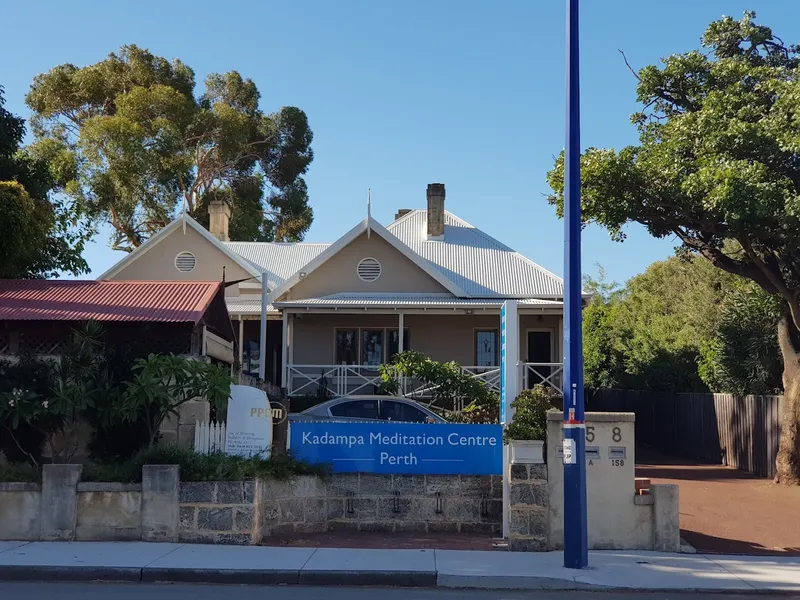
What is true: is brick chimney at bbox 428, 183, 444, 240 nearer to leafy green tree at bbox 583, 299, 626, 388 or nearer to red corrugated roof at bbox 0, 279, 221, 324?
leafy green tree at bbox 583, 299, 626, 388

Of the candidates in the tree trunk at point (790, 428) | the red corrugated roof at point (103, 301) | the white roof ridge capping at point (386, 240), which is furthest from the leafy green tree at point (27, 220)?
the tree trunk at point (790, 428)

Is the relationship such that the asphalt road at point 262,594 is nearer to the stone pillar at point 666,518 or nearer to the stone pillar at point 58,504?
the stone pillar at point 58,504

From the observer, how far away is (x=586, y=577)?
9.38 m

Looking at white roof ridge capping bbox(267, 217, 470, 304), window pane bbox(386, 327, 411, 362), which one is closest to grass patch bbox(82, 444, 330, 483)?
white roof ridge capping bbox(267, 217, 470, 304)

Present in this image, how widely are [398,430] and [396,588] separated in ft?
11.6

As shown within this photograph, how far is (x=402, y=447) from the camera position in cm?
1246

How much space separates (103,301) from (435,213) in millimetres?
15846

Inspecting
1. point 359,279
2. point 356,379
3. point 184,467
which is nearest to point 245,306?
point 359,279

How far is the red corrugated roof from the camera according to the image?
1277 cm

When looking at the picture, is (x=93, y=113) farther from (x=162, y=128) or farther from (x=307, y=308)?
(x=307, y=308)

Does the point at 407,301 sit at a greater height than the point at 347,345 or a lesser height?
greater

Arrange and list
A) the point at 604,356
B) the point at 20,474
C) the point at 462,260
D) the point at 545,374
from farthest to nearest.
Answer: the point at 604,356 → the point at 462,260 → the point at 545,374 → the point at 20,474

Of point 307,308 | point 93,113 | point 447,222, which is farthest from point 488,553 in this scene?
point 93,113

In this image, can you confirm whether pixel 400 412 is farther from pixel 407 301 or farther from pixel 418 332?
pixel 418 332
